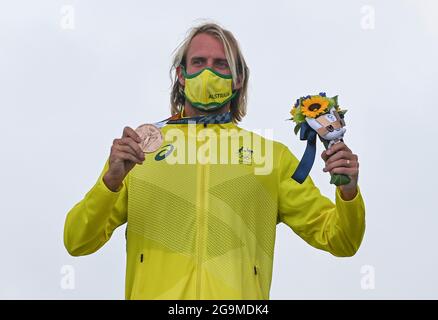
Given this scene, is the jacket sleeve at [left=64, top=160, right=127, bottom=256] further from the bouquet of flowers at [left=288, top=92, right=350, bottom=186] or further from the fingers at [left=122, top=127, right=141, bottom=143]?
the bouquet of flowers at [left=288, top=92, right=350, bottom=186]

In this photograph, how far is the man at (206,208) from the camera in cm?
1216

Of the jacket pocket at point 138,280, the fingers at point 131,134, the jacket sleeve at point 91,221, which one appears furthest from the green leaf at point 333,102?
the jacket pocket at point 138,280

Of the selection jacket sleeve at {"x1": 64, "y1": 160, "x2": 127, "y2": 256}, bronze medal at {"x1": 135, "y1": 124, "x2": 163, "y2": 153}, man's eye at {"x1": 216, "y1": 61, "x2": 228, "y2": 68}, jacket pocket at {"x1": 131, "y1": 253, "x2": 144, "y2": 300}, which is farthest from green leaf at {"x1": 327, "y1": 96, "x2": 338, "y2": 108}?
jacket pocket at {"x1": 131, "y1": 253, "x2": 144, "y2": 300}

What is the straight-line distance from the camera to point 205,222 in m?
12.5

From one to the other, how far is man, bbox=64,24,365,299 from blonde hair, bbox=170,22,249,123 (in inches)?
2.0

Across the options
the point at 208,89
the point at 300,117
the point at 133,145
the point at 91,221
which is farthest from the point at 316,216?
the point at 91,221

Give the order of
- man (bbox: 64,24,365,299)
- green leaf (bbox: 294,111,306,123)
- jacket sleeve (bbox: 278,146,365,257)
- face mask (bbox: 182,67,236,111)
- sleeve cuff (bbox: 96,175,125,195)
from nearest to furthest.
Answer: sleeve cuff (bbox: 96,175,125,195) < man (bbox: 64,24,365,299) < jacket sleeve (bbox: 278,146,365,257) < green leaf (bbox: 294,111,306,123) < face mask (bbox: 182,67,236,111)

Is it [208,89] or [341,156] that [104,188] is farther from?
[341,156]

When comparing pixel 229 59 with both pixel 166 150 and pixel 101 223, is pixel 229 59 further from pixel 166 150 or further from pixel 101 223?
pixel 101 223

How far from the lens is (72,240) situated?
1234 centimetres

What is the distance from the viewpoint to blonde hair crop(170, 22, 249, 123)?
13.5 m

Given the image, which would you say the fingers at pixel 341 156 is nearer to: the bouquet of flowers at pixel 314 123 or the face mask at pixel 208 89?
the bouquet of flowers at pixel 314 123

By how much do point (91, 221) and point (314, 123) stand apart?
2299mm
